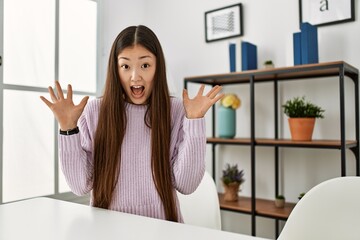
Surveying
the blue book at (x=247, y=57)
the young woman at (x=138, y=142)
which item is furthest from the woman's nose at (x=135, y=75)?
the blue book at (x=247, y=57)

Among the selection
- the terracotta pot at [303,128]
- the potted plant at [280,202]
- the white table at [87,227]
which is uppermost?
the terracotta pot at [303,128]

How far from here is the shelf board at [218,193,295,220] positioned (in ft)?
6.62

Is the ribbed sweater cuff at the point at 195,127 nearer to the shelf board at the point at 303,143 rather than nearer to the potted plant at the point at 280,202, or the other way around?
the shelf board at the point at 303,143

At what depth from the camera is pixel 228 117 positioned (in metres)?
2.37

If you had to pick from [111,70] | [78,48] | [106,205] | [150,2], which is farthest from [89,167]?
[150,2]

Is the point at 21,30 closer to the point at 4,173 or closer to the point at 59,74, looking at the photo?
the point at 59,74

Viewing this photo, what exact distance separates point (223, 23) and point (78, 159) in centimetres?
188

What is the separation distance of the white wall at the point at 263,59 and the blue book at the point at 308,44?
0.37 ft

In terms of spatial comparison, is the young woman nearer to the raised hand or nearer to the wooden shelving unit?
the raised hand

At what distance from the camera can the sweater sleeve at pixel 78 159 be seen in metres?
0.98

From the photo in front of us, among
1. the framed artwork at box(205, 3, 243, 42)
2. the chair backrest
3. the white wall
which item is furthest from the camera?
the framed artwork at box(205, 3, 243, 42)

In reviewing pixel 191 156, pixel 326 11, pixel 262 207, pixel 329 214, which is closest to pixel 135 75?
pixel 191 156

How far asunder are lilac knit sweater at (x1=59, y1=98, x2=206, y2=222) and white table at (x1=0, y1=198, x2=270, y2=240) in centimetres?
9

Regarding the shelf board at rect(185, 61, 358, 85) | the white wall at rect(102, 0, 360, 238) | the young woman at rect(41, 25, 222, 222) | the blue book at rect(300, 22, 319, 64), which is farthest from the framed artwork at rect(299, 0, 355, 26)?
the young woman at rect(41, 25, 222, 222)
